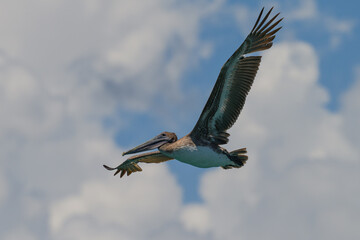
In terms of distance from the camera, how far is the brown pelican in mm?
22734

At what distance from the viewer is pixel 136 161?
27.7m

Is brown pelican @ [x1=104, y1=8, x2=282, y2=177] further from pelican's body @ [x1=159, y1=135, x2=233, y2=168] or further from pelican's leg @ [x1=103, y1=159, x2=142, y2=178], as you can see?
pelican's leg @ [x1=103, y1=159, x2=142, y2=178]

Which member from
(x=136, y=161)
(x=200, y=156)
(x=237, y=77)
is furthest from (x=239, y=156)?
(x=136, y=161)

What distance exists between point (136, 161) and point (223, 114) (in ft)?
18.2

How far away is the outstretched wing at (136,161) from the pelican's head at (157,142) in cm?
111

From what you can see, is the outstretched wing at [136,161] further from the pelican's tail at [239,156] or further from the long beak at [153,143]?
the pelican's tail at [239,156]

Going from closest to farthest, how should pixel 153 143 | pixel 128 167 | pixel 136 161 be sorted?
pixel 153 143
pixel 136 161
pixel 128 167

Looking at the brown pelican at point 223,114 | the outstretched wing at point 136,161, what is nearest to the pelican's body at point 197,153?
the brown pelican at point 223,114

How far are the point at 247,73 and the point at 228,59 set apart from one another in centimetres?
74

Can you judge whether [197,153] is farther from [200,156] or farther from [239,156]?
[239,156]

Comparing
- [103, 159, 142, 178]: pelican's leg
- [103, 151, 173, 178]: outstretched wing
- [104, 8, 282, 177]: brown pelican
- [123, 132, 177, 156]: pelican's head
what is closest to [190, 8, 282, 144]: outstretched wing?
[104, 8, 282, 177]: brown pelican

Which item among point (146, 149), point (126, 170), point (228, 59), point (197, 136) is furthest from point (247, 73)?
point (126, 170)

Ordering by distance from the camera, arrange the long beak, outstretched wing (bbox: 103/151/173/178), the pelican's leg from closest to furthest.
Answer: the long beak, outstretched wing (bbox: 103/151/173/178), the pelican's leg

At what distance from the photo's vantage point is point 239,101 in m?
23.1
